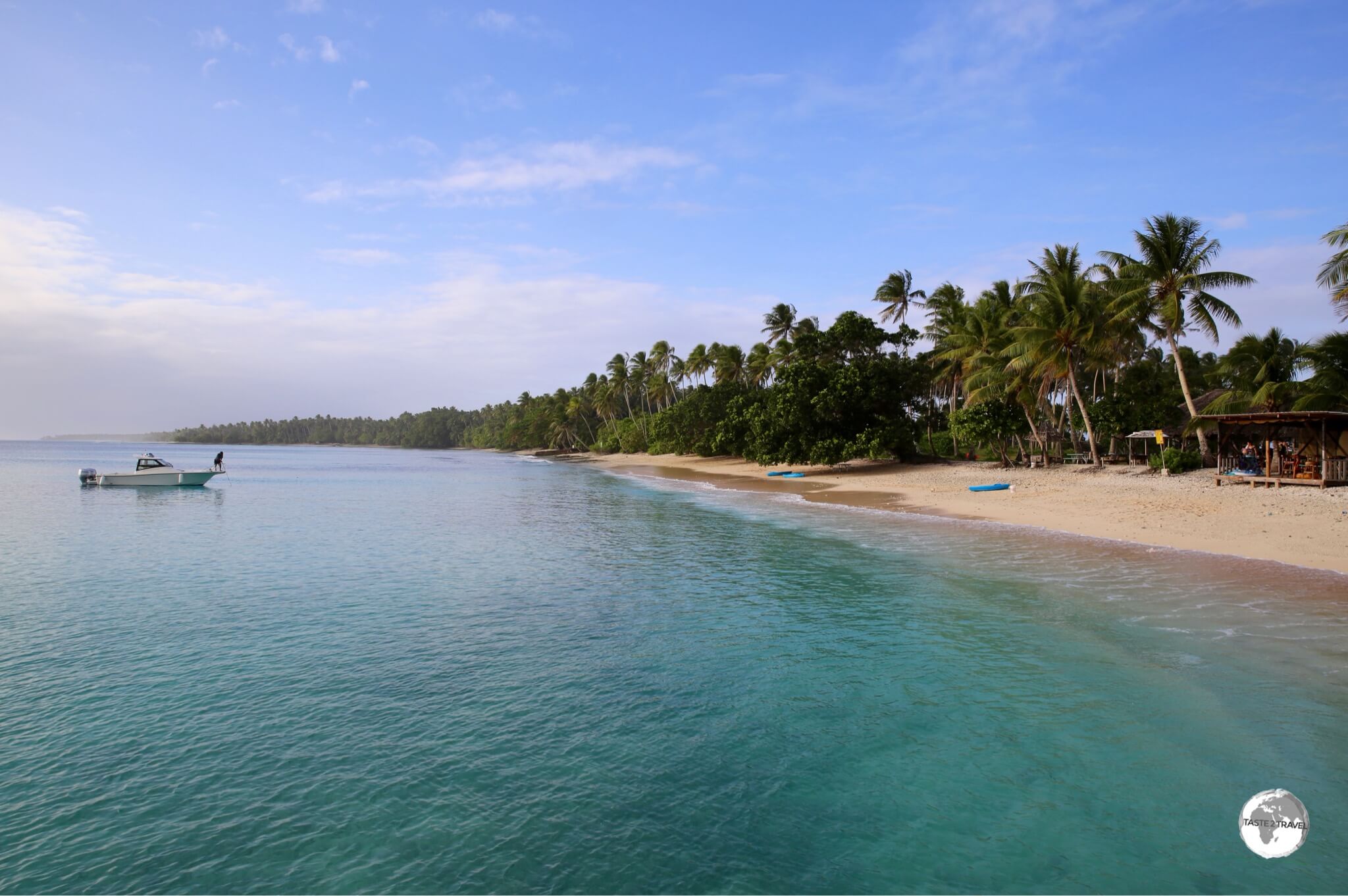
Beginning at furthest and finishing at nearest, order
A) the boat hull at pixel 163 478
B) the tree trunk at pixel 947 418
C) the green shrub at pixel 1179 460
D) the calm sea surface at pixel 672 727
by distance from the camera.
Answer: the tree trunk at pixel 947 418
the boat hull at pixel 163 478
the green shrub at pixel 1179 460
the calm sea surface at pixel 672 727

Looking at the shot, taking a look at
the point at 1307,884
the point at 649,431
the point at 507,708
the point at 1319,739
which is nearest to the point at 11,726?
the point at 507,708

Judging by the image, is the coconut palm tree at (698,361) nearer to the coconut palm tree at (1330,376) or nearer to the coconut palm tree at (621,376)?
the coconut palm tree at (621,376)

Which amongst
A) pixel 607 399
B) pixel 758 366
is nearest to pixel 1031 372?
pixel 758 366

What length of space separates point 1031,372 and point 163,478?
48.7m

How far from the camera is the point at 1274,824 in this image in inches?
241

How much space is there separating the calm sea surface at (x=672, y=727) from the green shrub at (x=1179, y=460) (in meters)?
16.2

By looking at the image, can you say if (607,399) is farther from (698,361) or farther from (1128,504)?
(1128,504)

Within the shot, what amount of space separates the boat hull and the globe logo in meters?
48.8

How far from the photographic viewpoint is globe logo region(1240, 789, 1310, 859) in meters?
5.80

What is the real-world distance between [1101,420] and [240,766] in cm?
4403

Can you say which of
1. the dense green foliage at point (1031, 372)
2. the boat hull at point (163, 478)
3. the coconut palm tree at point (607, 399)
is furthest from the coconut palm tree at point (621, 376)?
the boat hull at point (163, 478)

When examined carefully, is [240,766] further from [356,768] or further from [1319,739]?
[1319,739]

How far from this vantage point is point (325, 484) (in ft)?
171

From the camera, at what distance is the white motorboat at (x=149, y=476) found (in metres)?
43.1
